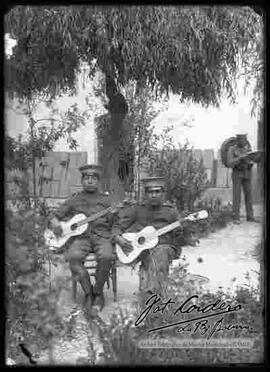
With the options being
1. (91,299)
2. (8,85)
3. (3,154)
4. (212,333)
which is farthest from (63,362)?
(8,85)

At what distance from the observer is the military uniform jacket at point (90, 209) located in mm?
4516

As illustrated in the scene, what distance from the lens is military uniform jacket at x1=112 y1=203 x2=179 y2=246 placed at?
4.52 m

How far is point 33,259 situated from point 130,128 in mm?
848

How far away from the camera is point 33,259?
4.51 m

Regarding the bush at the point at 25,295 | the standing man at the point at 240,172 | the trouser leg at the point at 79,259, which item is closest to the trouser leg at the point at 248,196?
the standing man at the point at 240,172

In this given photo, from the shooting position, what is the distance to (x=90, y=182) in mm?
4516

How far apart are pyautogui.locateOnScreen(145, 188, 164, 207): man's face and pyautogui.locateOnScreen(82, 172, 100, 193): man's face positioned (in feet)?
0.88

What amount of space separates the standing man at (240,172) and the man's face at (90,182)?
27.5 inches

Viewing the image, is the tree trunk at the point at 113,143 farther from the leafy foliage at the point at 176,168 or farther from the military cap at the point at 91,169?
the leafy foliage at the point at 176,168

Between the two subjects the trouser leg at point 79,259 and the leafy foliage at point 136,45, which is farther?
the trouser leg at point 79,259

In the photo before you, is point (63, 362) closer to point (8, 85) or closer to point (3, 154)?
point (3, 154)
